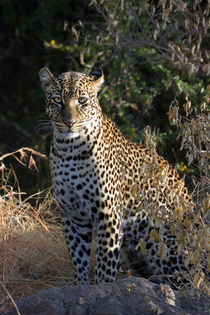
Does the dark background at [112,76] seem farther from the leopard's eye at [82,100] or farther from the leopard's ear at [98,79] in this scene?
the leopard's eye at [82,100]

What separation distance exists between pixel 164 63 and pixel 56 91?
3263mm

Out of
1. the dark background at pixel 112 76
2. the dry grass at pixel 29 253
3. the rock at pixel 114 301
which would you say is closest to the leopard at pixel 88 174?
the dry grass at pixel 29 253

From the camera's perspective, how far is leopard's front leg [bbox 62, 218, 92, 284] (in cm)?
588

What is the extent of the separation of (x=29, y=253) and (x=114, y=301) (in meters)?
2.29

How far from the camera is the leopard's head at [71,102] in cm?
550

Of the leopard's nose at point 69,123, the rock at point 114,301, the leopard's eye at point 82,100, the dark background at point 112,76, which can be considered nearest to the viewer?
the rock at point 114,301

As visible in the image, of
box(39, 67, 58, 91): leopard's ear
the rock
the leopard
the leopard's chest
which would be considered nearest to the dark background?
box(39, 67, 58, 91): leopard's ear

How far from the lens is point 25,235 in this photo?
6.70m

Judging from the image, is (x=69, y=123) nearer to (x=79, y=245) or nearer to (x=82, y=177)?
(x=82, y=177)

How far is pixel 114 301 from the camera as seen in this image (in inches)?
168

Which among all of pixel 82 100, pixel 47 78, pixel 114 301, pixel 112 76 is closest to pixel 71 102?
pixel 82 100

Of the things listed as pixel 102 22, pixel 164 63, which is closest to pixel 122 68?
pixel 164 63

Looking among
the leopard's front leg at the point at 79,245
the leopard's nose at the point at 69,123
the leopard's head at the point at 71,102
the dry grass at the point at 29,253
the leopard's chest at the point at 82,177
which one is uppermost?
the leopard's head at the point at 71,102

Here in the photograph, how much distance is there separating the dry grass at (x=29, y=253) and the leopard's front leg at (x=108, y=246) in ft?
1.60
